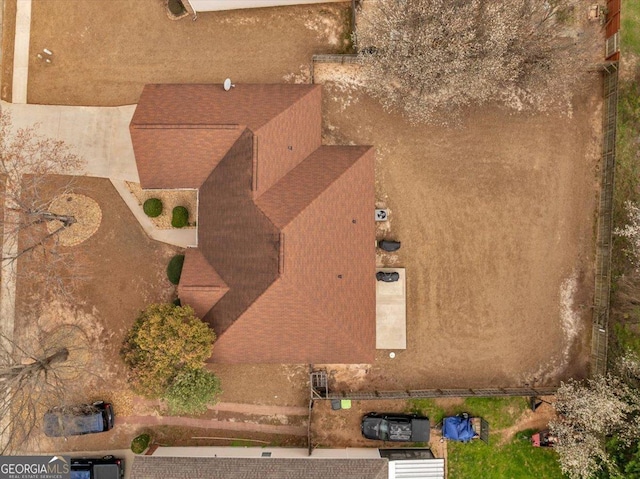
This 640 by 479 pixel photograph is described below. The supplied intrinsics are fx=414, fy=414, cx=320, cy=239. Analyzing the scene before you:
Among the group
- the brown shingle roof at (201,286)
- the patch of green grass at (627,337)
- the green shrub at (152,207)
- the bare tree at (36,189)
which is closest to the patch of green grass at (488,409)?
the patch of green grass at (627,337)

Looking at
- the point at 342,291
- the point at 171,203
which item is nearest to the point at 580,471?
the point at 342,291

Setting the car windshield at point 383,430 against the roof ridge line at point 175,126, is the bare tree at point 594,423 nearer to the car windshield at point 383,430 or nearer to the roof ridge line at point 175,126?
the car windshield at point 383,430

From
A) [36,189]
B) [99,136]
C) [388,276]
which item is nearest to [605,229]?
[388,276]

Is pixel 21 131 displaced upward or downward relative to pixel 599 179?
upward

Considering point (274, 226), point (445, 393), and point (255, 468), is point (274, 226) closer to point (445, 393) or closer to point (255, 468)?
point (255, 468)

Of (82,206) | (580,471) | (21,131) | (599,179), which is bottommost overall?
(580,471)

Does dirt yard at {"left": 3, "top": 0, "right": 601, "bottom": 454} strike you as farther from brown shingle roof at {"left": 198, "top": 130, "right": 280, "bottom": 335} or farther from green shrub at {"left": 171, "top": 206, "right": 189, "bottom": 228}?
brown shingle roof at {"left": 198, "top": 130, "right": 280, "bottom": 335}

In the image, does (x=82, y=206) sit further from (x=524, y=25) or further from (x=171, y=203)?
(x=524, y=25)
